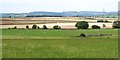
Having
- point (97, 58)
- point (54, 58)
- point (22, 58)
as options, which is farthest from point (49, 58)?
point (97, 58)

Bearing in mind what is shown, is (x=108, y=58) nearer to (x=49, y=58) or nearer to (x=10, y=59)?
(x=49, y=58)

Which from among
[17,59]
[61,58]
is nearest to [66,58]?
[61,58]

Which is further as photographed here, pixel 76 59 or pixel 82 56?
pixel 82 56

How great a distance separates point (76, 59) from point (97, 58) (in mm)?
1818

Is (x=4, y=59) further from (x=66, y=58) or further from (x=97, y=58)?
(x=97, y=58)

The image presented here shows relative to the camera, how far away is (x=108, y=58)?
2661 centimetres

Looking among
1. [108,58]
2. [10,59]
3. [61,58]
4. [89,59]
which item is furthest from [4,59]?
[108,58]

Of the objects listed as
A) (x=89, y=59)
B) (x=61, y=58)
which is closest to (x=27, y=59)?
(x=61, y=58)

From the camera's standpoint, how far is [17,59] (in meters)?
25.8

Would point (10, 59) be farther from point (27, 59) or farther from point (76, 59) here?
point (76, 59)

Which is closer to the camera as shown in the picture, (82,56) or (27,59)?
(27,59)

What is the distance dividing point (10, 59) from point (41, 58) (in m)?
2.64

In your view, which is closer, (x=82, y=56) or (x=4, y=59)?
(x=4, y=59)

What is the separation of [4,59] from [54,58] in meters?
4.20
